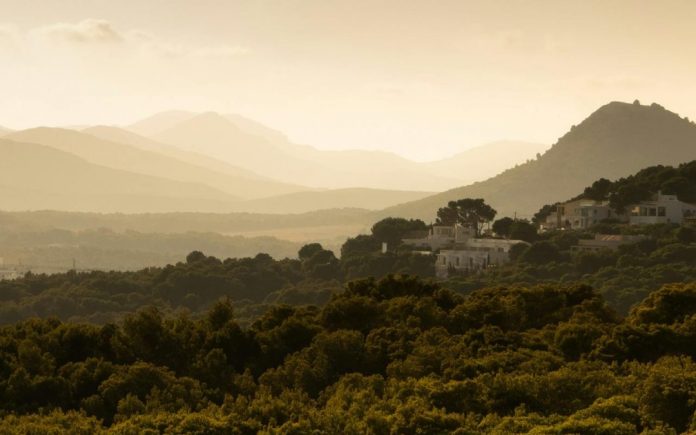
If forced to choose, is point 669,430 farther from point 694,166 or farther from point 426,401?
point 694,166

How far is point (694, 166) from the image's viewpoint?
10975 cm

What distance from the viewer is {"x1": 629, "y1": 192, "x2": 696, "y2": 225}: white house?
341 ft

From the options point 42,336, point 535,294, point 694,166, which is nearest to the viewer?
point 42,336

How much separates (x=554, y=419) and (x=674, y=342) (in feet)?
40.8

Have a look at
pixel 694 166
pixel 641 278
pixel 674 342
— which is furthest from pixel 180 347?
pixel 694 166

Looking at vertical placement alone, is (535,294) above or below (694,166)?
below

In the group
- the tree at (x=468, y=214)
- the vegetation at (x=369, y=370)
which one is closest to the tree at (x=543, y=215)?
the tree at (x=468, y=214)

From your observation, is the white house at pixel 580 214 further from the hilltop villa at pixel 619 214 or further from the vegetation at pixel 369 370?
the vegetation at pixel 369 370

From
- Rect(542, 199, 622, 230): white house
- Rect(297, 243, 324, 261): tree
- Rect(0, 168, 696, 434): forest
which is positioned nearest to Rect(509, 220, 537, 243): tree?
Rect(542, 199, 622, 230): white house

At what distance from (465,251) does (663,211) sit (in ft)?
58.2

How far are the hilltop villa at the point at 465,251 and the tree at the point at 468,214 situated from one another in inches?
219

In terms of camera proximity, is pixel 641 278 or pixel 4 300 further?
pixel 4 300

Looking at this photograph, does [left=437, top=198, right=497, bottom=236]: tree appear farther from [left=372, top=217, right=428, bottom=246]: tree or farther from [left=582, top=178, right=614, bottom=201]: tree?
[left=582, top=178, right=614, bottom=201]: tree

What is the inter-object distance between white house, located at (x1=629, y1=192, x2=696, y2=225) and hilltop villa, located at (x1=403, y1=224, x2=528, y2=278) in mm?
10790
